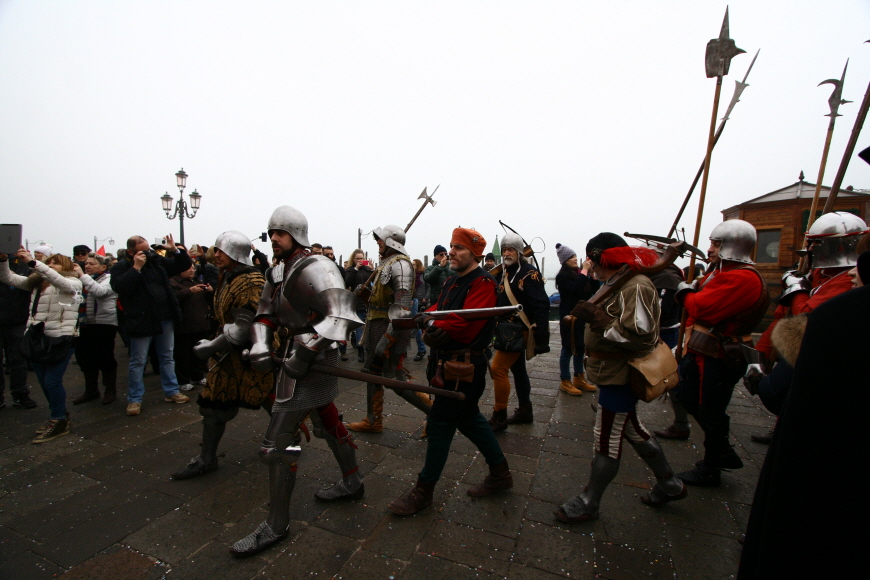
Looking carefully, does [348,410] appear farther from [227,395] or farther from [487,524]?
[487,524]

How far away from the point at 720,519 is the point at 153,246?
678cm

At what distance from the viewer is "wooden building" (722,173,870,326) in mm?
12750

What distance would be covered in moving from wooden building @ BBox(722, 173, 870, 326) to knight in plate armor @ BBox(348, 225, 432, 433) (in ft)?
43.5

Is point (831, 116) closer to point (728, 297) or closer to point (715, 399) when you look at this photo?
point (728, 297)

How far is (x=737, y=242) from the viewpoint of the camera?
3.20 meters

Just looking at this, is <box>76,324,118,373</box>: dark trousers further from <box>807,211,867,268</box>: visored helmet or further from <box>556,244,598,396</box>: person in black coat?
<box>807,211,867,268</box>: visored helmet

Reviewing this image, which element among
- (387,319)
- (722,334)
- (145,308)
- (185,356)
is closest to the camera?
(722,334)

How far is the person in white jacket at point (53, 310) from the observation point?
4.22 meters

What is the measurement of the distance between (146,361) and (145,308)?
67cm

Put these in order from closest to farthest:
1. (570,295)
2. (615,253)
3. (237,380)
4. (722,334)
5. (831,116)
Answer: (615,253) < (722,334) < (237,380) < (831,116) < (570,295)

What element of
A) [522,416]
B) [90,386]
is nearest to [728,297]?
[522,416]

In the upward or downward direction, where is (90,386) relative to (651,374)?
downward

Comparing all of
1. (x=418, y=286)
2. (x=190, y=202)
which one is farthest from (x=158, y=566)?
(x=190, y=202)

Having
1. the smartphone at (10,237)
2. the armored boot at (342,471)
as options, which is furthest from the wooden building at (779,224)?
the smartphone at (10,237)
